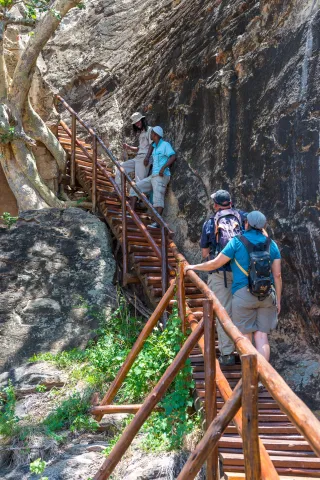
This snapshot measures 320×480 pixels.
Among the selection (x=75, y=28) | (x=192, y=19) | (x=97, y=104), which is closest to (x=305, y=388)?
(x=192, y=19)

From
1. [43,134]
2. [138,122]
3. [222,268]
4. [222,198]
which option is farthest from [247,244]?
[43,134]

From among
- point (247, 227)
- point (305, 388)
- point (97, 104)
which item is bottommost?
point (305, 388)

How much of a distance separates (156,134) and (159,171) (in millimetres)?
617

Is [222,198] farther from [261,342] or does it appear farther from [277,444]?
[277,444]

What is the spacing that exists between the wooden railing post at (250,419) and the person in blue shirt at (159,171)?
6135 millimetres

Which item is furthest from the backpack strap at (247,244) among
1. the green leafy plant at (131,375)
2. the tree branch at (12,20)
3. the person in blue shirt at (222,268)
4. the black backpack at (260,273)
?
the tree branch at (12,20)

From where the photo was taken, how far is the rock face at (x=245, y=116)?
5887 mm

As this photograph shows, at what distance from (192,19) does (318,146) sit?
16.7 feet

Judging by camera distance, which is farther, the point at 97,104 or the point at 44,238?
the point at 97,104

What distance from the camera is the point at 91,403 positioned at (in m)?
5.50

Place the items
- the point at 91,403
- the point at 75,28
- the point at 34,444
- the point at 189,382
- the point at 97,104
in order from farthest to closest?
the point at 75,28 → the point at 97,104 → the point at 91,403 → the point at 34,444 → the point at 189,382

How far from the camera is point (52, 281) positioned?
752 cm

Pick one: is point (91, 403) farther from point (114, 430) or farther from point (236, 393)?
point (236, 393)

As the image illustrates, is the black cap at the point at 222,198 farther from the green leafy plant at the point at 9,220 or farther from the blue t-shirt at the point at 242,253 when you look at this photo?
the green leafy plant at the point at 9,220
